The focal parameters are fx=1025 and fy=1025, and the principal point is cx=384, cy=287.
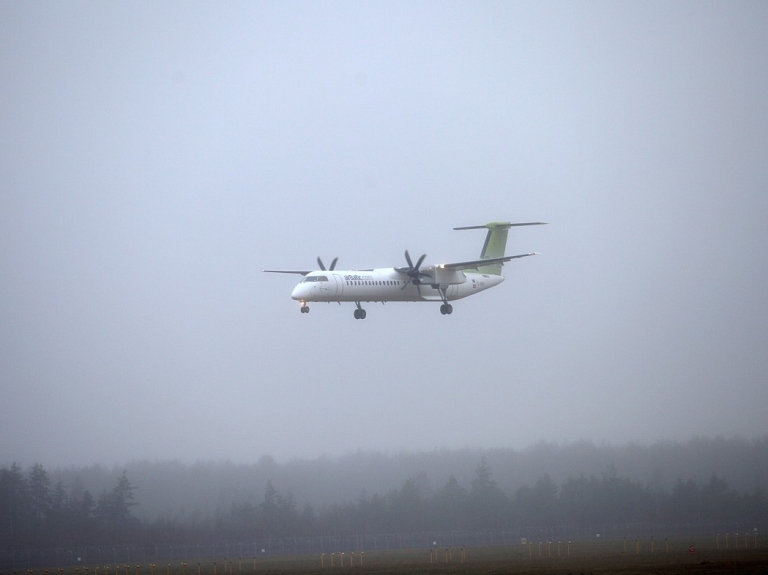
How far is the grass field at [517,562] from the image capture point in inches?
1760

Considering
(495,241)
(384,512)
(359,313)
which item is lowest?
(384,512)

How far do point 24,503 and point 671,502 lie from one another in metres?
44.9

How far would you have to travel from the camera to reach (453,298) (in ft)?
206

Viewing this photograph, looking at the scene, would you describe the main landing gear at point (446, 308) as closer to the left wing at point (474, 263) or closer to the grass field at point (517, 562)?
the left wing at point (474, 263)

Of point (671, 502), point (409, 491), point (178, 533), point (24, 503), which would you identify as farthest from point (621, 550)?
point (24, 503)

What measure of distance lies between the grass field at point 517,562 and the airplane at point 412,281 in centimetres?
1384

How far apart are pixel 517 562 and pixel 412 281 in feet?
58.6

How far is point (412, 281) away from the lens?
197 ft

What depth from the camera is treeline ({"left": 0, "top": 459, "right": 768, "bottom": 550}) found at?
67688mm

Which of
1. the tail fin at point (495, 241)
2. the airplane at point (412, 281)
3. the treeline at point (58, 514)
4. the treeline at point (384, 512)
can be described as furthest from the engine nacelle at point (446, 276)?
the treeline at point (58, 514)

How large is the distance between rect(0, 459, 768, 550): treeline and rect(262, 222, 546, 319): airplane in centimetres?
1651

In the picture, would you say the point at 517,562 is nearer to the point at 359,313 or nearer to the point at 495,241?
the point at 359,313

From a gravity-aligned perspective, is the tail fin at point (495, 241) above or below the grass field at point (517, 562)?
above

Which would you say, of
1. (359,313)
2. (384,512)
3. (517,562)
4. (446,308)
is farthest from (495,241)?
(517,562)
